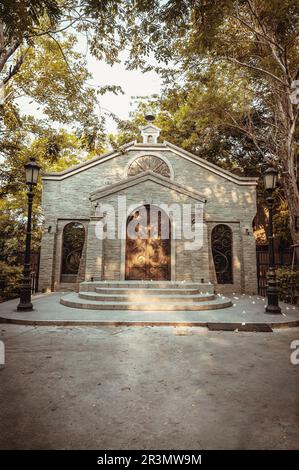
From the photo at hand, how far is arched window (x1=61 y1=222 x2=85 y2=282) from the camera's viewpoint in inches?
518

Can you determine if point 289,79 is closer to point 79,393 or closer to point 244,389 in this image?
point 244,389

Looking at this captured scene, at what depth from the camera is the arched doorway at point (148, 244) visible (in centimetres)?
1156

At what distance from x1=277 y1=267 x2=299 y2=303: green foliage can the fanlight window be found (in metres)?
8.05

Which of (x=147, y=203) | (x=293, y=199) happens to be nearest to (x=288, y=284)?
→ (x=293, y=199)

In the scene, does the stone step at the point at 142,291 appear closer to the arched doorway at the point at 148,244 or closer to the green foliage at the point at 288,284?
the arched doorway at the point at 148,244

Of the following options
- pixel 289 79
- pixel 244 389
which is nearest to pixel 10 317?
pixel 244 389

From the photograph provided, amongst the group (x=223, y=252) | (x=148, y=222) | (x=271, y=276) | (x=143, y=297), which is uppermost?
(x=148, y=222)

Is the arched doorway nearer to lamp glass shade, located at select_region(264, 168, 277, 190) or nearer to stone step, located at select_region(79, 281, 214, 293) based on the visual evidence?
stone step, located at select_region(79, 281, 214, 293)

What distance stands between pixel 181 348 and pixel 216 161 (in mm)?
17991

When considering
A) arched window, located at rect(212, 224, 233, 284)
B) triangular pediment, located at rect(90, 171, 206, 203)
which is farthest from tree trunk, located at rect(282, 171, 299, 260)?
arched window, located at rect(212, 224, 233, 284)

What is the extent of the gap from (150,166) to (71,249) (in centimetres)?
650

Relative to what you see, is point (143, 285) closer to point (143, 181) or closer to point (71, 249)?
point (143, 181)

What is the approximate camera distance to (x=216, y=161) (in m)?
20.1

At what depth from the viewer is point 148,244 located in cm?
1177
